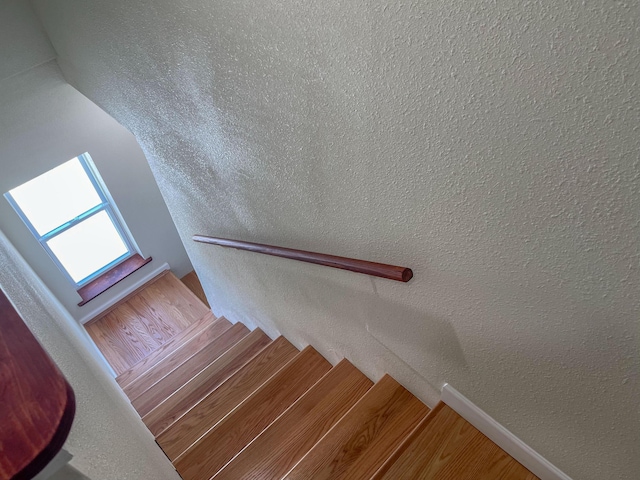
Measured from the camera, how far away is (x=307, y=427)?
7.13ft

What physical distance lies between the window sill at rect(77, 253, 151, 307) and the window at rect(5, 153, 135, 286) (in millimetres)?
75

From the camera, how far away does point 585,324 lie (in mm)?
1032

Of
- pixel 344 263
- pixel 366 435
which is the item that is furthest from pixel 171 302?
pixel 344 263

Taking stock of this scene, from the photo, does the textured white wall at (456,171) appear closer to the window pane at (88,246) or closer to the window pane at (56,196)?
the window pane at (56,196)

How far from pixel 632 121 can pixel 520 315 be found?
1.97 ft

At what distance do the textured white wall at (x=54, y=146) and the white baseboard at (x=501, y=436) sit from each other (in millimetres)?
3476

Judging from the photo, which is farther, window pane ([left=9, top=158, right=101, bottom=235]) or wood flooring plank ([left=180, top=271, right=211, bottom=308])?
wood flooring plank ([left=180, top=271, right=211, bottom=308])

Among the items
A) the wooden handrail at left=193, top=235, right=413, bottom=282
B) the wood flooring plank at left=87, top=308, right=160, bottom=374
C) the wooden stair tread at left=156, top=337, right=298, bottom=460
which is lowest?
the wood flooring plank at left=87, top=308, right=160, bottom=374

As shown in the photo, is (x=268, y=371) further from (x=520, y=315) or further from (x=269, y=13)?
(x=269, y=13)

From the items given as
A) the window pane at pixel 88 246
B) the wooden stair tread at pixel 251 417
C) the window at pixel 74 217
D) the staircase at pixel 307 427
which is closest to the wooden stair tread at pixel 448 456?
the staircase at pixel 307 427

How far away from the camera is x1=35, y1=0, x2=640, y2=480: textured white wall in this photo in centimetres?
80

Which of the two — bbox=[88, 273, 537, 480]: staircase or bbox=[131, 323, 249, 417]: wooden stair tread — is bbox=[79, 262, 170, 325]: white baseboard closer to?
bbox=[131, 323, 249, 417]: wooden stair tread

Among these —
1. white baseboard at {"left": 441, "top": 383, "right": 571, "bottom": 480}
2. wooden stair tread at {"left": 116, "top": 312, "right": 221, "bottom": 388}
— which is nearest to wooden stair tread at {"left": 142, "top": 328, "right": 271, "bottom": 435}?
wooden stair tread at {"left": 116, "top": 312, "right": 221, "bottom": 388}

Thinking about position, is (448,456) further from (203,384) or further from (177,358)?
(177,358)
